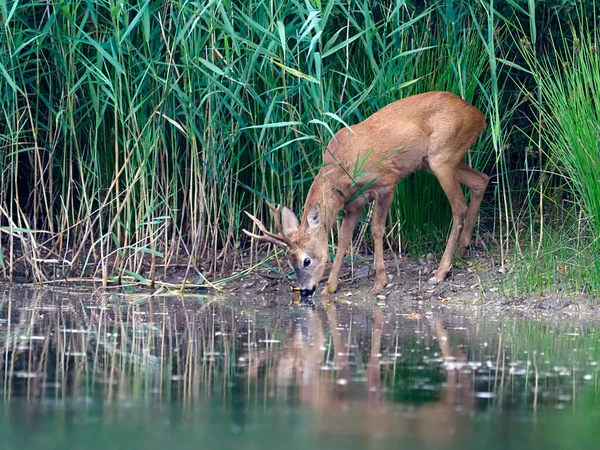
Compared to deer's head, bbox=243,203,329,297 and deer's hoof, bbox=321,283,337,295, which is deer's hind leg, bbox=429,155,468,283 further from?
deer's head, bbox=243,203,329,297

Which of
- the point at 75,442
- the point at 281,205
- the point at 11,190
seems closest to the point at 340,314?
the point at 281,205

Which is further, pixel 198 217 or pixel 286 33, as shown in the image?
pixel 198 217

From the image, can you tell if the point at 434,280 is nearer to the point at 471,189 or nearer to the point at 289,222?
the point at 471,189

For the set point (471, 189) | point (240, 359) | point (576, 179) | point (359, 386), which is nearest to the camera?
point (359, 386)

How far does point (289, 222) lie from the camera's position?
8453mm

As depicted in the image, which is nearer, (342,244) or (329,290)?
(329,290)

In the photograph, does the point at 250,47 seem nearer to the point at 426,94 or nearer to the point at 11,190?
the point at 426,94

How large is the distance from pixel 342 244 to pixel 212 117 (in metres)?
1.48

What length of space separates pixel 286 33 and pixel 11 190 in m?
2.60

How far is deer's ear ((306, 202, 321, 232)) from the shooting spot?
8.38 m

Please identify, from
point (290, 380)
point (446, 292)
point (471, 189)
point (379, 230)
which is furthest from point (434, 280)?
point (290, 380)

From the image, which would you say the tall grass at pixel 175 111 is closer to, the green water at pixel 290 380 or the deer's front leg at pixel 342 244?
the deer's front leg at pixel 342 244

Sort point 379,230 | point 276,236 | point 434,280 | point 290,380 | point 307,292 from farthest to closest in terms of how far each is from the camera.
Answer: point 379,230
point 434,280
point 307,292
point 276,236
point 290,380

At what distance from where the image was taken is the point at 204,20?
27.2ft
